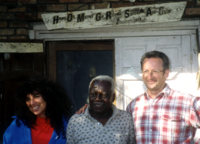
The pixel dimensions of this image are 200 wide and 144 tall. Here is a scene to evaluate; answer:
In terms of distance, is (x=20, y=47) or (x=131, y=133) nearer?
(x=131, y=133)

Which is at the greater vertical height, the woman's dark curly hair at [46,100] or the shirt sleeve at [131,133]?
the woman's dark curly hair at [46,100]

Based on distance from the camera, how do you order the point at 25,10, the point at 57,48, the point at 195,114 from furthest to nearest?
the point at 57,48 → the point at 25,10 → the point at 195,114

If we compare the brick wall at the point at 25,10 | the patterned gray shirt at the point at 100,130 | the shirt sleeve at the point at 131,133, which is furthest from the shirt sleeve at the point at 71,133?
the brick wall at the point at 25,10

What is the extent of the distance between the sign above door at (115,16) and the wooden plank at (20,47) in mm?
296

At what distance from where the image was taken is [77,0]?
3725 mm

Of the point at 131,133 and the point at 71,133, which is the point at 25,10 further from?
the point at 131,133

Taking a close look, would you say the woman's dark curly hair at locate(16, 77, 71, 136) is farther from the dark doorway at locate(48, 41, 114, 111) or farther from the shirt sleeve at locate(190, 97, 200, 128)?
the dark doorway at locate(48, 41, 114, 111)

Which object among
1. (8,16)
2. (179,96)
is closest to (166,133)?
(179,96)

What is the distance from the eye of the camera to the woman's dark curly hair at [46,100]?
2436mm

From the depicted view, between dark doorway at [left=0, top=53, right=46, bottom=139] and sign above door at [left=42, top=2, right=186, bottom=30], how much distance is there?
491 mm

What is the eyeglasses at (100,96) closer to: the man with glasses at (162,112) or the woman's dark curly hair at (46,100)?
the man with glasses at (162,112)

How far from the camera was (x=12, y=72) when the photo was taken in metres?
3.65

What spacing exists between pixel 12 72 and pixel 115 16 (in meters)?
1.53

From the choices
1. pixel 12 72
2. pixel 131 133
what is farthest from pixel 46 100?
pixel 12 72
